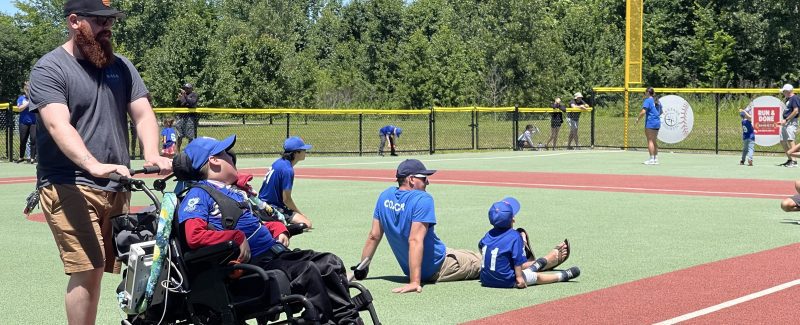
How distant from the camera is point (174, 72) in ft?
215

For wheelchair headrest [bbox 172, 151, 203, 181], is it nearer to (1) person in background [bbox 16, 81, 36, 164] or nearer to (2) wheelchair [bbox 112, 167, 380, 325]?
(2) wheelchair [bbox 112, 167, 380, 325]

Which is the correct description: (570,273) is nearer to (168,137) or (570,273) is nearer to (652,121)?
(652,121)

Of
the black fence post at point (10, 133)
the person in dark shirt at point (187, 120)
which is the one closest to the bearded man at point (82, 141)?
the person in dark shirt at point (187, 120)

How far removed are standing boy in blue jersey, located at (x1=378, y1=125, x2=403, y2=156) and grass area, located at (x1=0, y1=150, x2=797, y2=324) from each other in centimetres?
994

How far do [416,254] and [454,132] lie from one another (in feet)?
92.7

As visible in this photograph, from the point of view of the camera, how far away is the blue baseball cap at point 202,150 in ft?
20.4

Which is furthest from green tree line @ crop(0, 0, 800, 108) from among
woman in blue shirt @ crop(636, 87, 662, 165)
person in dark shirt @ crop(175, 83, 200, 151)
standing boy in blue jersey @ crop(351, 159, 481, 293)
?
standing boy in blue jersey @ crop(351, 159, 481, 293)

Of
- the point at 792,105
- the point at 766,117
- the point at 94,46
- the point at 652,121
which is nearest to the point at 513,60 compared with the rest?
the point at 766,117

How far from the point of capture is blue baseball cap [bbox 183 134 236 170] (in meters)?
6.22

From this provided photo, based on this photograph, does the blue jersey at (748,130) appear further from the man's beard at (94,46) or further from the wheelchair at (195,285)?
the man's beard at (94,46)

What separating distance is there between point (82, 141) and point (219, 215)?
810 millimetres

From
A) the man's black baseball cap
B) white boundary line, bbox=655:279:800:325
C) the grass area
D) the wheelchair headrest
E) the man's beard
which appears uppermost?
the man's black baseball cap

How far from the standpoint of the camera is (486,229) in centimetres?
1368

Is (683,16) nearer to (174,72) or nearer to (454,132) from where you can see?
(174,72)
